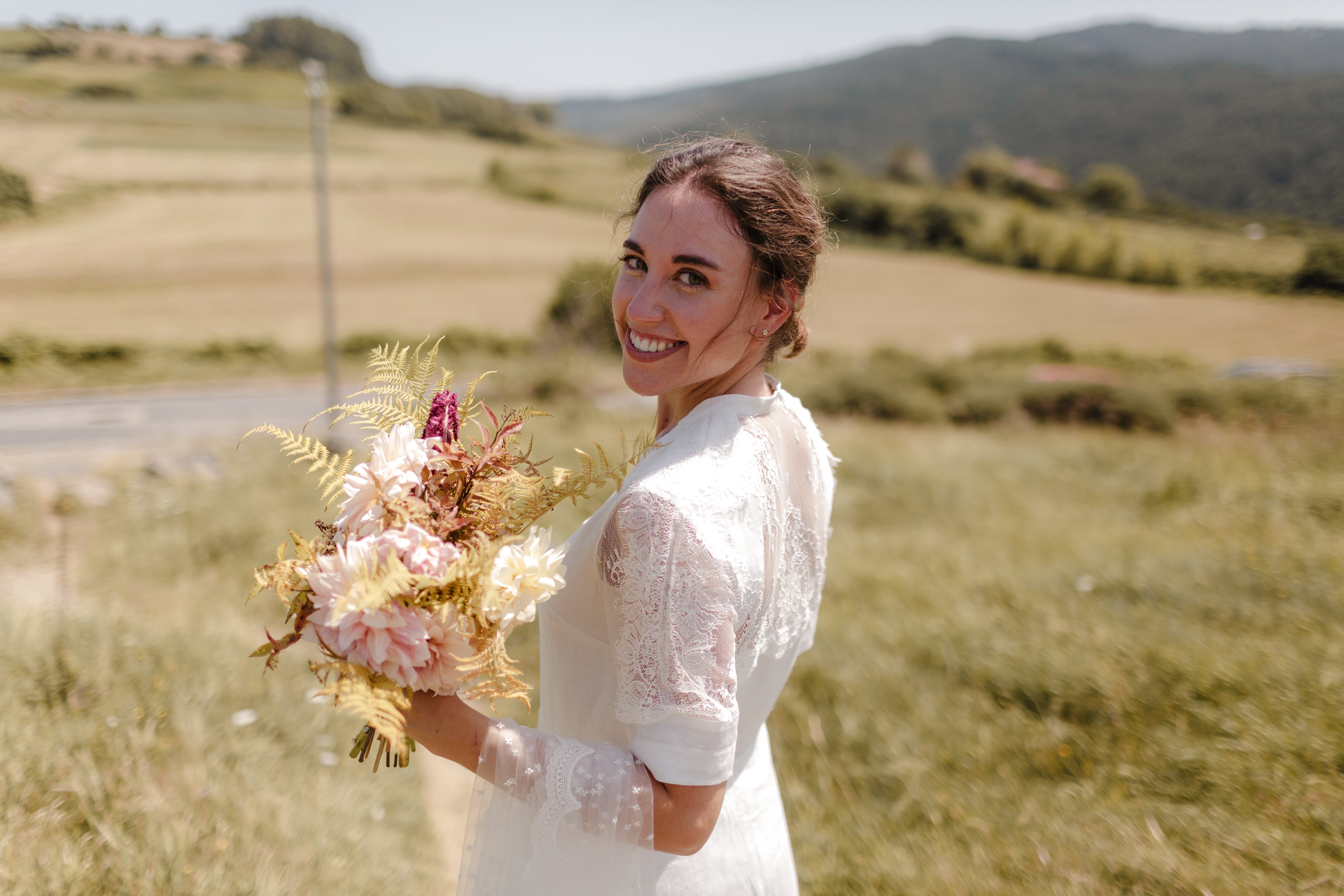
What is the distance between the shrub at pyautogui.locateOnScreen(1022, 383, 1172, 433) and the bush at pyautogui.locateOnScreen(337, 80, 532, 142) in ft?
73.5

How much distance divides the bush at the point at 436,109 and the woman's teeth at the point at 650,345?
27.4 meters

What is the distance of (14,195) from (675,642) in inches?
216

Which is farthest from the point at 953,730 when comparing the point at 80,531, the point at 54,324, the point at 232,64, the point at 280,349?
the point at 280,349

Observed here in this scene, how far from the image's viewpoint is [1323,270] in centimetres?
1614

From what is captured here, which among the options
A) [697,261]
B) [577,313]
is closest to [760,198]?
[697,261]

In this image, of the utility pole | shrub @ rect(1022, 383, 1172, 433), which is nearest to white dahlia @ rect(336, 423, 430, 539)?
the utility pole

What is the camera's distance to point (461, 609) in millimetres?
1153

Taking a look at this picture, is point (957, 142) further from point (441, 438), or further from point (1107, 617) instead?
point (441, 438)

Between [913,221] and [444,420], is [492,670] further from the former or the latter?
[913,221]

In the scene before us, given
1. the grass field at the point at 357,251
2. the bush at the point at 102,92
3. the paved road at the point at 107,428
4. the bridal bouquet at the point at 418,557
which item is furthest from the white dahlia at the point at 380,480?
the bush at the point at 102,92

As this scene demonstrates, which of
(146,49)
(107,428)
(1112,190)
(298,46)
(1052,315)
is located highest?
(298,46)

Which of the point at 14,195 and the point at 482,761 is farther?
the point at 14,195

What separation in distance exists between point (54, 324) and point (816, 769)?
5.80 m

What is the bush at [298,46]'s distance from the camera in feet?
27.2
